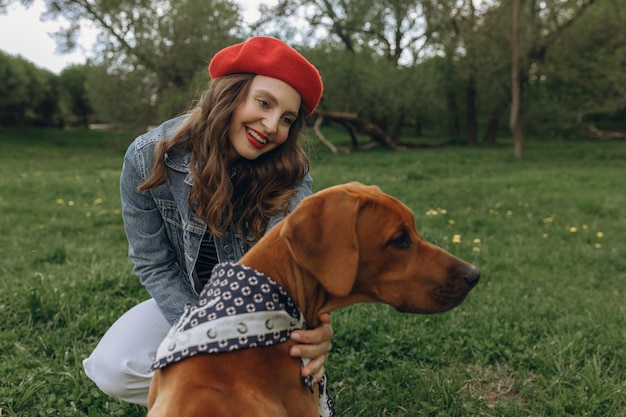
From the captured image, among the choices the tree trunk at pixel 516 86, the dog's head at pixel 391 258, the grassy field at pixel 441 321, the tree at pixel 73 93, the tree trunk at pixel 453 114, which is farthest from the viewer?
the tree at pixel 73 93

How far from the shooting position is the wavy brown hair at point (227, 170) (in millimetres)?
2857

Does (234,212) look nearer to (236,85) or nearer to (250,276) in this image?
(236,85)

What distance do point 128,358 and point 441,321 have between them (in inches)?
94.0

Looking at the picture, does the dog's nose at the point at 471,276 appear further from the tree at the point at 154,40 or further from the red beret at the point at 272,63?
the tree at the point at 154,40

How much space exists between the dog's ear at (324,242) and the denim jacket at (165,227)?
2.96ft

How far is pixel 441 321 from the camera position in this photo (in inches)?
168

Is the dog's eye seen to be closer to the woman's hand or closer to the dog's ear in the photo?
the dog's ear

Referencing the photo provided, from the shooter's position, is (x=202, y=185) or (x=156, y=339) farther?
(x=156, y=339)

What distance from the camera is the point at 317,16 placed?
25.8 metres

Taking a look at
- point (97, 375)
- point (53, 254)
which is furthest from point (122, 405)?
point (53, 254)

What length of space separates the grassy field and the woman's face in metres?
0.79

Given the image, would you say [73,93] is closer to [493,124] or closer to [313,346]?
[493,124]

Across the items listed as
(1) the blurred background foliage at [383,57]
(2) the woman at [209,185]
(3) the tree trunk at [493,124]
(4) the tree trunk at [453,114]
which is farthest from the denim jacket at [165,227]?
(4) the tree trunk at [453,114]

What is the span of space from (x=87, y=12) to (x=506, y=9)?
16974mm
